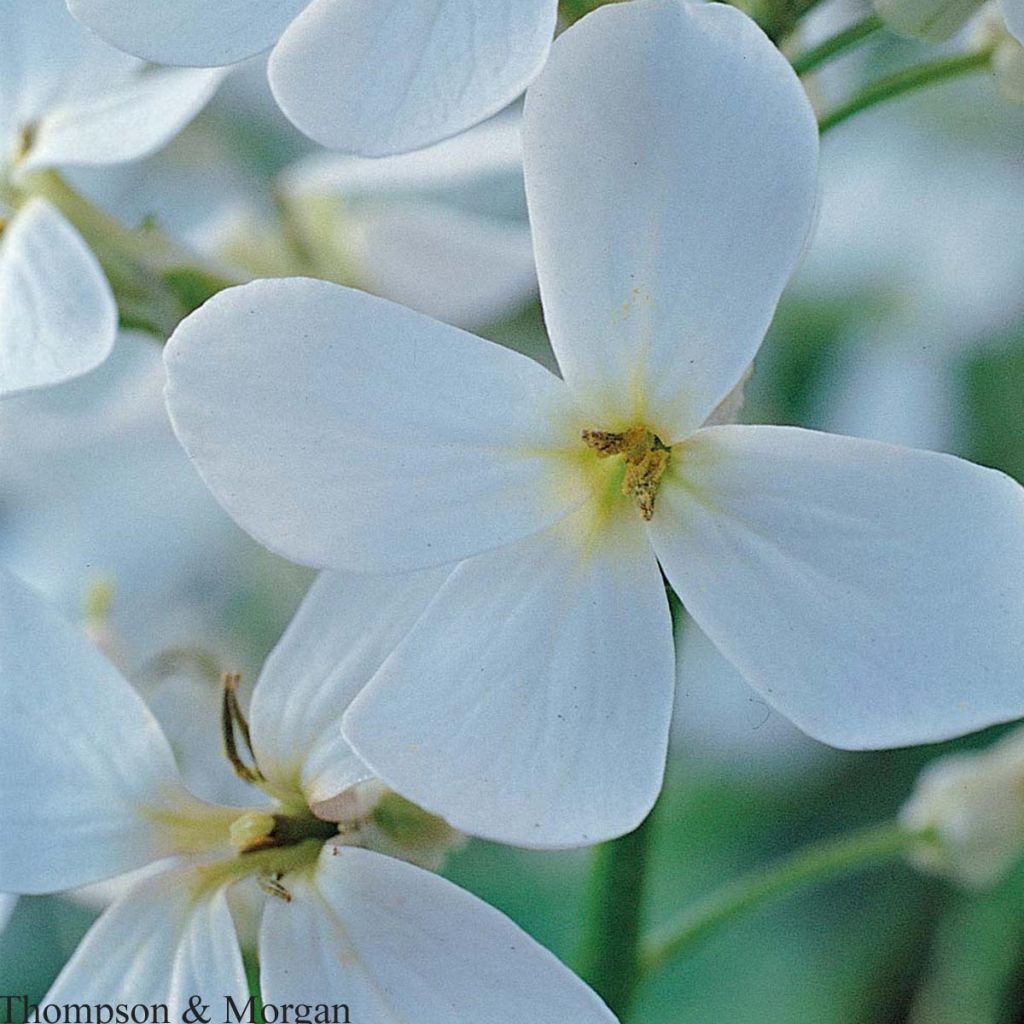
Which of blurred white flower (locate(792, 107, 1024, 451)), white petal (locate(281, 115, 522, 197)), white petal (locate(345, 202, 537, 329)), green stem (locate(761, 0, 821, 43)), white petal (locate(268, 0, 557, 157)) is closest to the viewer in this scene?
white petal (locate(268, 0, 557, 157))

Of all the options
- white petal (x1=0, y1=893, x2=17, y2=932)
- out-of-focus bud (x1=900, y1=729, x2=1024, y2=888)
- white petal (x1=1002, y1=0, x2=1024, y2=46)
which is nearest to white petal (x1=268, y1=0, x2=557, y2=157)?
white petal (x1=1002, y1=0, x2=1024, y2=46)

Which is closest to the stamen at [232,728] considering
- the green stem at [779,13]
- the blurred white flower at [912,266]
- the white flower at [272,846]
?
the white flower at [272,846]

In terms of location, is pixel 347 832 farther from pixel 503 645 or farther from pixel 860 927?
pixel 860 927

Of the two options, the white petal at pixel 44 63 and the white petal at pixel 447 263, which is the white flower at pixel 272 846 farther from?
the white petal at pixel 447 263

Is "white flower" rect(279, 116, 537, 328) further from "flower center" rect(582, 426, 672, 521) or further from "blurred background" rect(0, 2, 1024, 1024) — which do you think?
"flower center" rect(582, 426, 672, 521)

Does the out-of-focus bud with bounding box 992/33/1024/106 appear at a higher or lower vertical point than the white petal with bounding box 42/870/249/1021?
higher

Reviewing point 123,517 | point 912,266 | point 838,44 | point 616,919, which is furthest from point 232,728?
point 912,266
